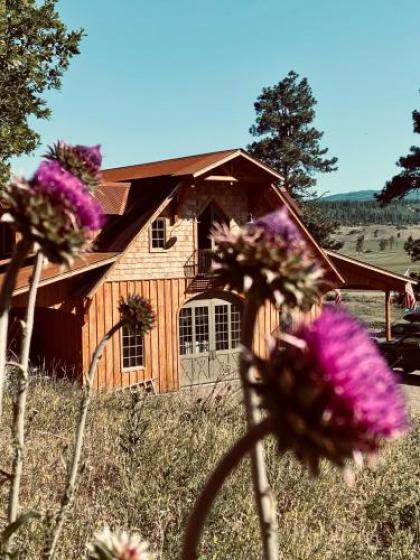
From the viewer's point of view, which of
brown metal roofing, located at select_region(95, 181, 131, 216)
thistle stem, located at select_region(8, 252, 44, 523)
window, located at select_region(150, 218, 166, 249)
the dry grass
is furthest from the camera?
brown metal roofing, located at select_region(95, 181, 131, 216)

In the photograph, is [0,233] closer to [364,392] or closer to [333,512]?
[333,512]

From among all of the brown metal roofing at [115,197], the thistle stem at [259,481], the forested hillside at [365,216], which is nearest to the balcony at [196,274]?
the brown metal roofing at [115,197]

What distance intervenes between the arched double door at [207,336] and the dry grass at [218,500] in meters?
13.7

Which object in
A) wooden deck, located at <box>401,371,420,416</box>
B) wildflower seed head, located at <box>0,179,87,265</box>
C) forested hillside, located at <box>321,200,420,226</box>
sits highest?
forested hillside, located at <box>321,200,420,226</box>

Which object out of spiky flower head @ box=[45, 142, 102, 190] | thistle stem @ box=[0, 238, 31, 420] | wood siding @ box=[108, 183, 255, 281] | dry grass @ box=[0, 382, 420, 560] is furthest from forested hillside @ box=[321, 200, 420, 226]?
thistle stem @ box=[0, 238, 31, 420]

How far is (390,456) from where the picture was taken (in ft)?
26.6

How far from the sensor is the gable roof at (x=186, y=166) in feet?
67.5

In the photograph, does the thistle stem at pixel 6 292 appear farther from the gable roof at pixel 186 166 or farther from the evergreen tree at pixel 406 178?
the evergreen tree at pixel 406 178

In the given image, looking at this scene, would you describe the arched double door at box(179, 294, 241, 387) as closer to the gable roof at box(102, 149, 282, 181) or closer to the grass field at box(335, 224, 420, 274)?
the gable roof at box(102, 149, 282, 181)

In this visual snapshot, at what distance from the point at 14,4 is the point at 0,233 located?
6.87 metres

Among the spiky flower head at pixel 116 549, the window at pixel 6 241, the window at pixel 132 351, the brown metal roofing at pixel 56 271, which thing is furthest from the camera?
the window at pixel 6 241

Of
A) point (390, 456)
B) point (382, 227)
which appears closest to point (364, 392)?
point (390, 456)

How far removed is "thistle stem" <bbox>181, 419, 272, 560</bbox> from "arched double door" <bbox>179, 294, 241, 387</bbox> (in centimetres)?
2058

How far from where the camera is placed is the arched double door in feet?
73.6
